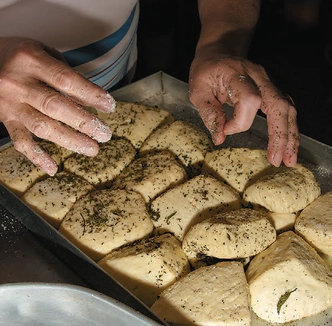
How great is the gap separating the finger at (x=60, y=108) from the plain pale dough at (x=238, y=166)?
0.73 meters

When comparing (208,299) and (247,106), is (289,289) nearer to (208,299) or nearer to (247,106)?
(208,299)

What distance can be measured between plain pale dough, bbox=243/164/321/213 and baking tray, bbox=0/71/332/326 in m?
0.24

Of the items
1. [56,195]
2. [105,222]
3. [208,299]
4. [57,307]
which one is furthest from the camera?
[56,195]

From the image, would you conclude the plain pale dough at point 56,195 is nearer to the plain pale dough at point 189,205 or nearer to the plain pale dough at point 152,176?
the plain pale dough at point 152,176

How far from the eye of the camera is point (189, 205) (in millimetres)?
2105

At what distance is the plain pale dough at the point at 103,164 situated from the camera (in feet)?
7.70

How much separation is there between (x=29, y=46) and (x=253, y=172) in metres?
1.07

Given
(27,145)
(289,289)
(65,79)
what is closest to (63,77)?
(65,79)

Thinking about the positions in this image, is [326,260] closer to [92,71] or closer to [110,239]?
[110,239]

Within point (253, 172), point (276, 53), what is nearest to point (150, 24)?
point (276, 53)

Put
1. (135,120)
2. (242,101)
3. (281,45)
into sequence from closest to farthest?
1. (242,101)
2. (135,120)
3. (281,45)

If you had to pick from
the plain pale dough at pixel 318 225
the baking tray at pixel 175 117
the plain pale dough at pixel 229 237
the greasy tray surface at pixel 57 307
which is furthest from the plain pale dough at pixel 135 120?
the greasy tray surface at pixel 57 307

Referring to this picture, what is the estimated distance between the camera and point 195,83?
2.26m

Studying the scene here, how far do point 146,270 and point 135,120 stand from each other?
101 centimetres
